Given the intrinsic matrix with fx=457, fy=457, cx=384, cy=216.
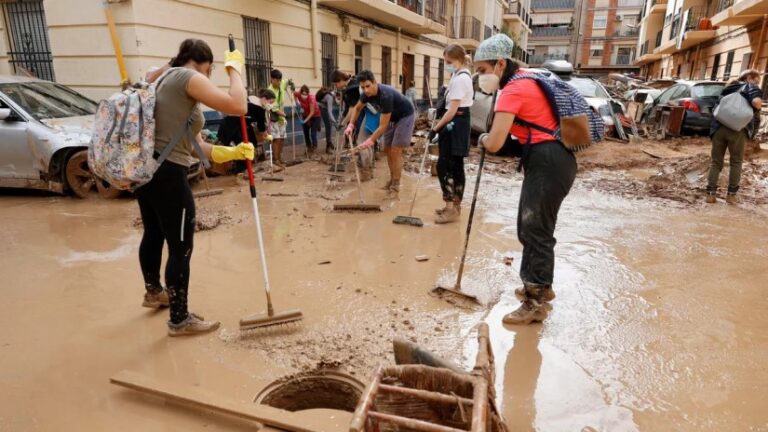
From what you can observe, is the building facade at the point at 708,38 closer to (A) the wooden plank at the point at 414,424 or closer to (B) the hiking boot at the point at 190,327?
(B) the hiking boot at the point at 190,327

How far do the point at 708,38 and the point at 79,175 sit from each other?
81.3ft

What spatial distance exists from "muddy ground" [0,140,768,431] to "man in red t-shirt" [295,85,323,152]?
14.1 feet

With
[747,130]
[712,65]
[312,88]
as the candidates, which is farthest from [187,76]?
[712,65]

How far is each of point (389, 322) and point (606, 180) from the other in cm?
592

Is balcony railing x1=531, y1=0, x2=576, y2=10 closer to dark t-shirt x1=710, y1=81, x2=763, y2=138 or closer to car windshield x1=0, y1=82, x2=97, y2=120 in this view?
dark t-shirt x1=710, y1=81, x2=763, y2=138

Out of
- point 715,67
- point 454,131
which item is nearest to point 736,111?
point 454,131

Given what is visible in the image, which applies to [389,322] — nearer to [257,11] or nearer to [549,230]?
[549,230]

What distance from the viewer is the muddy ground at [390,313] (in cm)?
224

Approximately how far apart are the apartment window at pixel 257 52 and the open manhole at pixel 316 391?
8009mm

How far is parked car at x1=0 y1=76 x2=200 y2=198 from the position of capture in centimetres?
577

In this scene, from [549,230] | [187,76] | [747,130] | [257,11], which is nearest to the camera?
[187,76]

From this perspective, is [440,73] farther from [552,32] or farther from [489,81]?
[552,32]

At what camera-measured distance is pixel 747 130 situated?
5.52 m

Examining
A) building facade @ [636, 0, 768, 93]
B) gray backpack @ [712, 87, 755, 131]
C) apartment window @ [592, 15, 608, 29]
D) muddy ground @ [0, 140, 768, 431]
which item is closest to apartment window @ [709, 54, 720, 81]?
building facade @ [636, 0, 768, 93]
